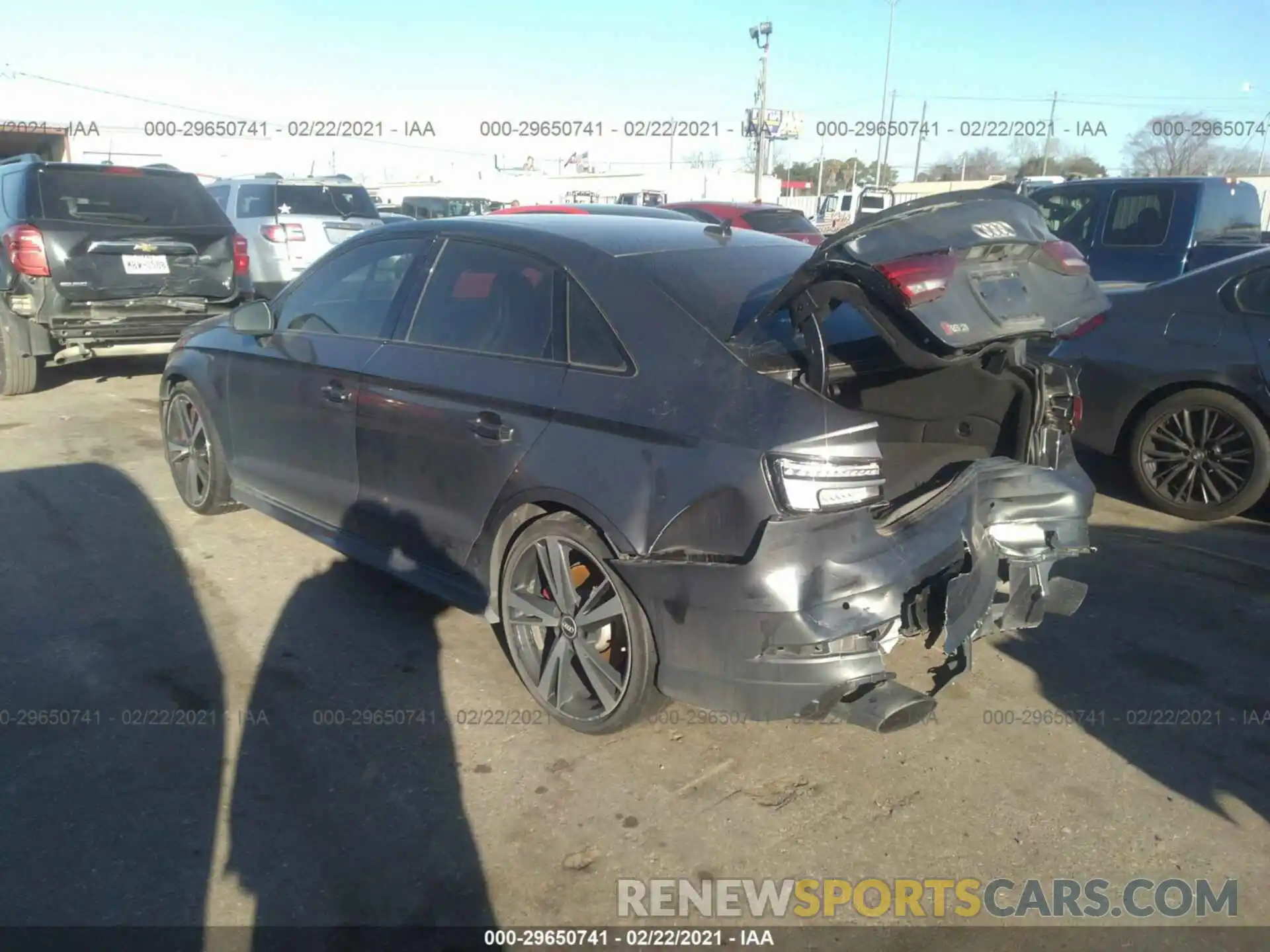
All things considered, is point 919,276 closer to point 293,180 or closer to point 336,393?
point 336,393

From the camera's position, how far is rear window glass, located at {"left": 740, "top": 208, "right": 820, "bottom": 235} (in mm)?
13805

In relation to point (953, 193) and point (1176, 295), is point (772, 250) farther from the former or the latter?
point (1176, 295)

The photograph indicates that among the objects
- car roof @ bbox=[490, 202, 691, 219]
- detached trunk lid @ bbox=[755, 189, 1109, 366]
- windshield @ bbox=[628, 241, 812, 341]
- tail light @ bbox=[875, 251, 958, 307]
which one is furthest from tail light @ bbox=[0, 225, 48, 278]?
tail light @ bbox=[875, 251, 958, 307]

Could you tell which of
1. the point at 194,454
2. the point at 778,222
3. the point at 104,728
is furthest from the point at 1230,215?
the point at 104,728

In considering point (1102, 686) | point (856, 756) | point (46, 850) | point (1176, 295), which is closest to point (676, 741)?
point (856, 756)

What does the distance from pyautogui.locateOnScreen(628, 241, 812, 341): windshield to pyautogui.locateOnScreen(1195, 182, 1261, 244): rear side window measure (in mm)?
7226

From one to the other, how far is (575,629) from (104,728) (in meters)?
1.71

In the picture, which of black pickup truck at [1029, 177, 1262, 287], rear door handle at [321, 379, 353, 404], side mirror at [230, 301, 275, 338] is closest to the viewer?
rear door handle at [321, 379, 353, 404]

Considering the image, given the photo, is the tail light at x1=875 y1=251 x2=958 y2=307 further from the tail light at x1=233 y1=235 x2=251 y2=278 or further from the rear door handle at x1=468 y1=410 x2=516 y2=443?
the tail light at x1=233 y1=235 x2=251 y2=278

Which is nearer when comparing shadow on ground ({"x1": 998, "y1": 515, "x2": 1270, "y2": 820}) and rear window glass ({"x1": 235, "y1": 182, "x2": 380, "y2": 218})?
shadow on ground ({"x1": 998, "y1": 515, "x2": 1270, "y2": 820})

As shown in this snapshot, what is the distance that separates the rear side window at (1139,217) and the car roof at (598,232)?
673 cm

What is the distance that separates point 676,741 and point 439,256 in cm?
216

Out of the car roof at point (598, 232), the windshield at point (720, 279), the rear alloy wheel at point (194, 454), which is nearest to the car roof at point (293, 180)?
the rear alloy wheel at point (194, 454)

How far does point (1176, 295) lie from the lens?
584cm
